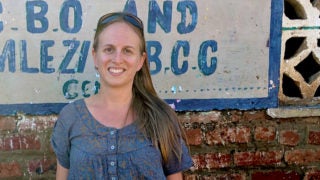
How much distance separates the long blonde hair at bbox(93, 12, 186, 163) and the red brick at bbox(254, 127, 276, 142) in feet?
2.84

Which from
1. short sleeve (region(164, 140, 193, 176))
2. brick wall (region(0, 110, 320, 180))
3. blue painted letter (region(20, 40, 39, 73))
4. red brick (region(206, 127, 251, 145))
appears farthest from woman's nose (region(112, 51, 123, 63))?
red brick (region(206, 127, 251, 145))

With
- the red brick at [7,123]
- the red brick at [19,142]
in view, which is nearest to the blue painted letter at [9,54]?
the red brick at [7,123]

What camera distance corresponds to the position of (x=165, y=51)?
2.60m

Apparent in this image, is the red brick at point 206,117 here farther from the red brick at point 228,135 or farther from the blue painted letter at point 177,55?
the blue painted letter at point 177,55

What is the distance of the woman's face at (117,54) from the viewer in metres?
1.83

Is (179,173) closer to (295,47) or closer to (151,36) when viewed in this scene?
(151,36)

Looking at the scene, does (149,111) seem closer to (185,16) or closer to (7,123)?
(185,16)

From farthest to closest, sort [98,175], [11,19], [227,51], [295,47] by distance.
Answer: [295,47]
[227,51]
[11,19]
[98,175]

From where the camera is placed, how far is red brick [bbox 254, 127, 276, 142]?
276 centimetres

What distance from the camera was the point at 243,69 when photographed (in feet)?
8.80

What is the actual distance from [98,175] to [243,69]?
1.25m

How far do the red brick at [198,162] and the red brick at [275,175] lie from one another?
12.9 inches


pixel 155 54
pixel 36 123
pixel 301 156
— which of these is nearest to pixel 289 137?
pixel 301 156

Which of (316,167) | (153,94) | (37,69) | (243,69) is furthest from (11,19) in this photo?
(316,167)
